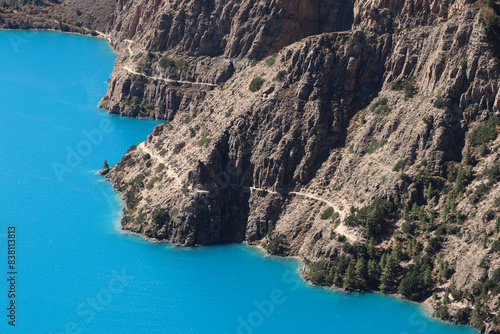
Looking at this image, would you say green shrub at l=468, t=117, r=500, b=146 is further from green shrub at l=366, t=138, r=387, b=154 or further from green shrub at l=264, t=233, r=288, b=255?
green shrub at l=264, t=233, r=288, b=255

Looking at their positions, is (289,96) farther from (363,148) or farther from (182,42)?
(182,42)

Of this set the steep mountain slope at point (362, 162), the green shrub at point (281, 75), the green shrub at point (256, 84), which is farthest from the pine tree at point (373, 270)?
the green shrub at point (256, 84)

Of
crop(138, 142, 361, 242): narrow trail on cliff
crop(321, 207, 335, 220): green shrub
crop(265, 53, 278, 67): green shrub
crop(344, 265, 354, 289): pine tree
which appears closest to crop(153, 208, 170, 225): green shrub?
crop(138, 142, 361, 242): narrow trail on cliff

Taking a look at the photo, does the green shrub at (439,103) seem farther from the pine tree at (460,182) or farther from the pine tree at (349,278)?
the pine tree at (349,278)

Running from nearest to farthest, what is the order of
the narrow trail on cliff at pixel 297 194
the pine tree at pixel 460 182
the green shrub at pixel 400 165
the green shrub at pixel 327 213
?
the pine tree at pixel 460 182 → the narrow trail on cliff at pixel 297 194 → the green shrub at pixel 400 165 → the green shrub at pixel 327 213

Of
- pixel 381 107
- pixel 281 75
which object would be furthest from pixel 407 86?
pixel 281 75

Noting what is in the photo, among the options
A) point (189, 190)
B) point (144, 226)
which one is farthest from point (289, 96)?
point (144, 226)
